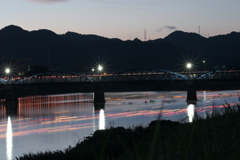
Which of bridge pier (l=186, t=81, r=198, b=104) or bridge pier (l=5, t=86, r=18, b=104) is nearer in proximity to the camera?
bridge pier (l=186, t=81, r=198, b=104)

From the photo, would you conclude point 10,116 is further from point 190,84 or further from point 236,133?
point 236,133

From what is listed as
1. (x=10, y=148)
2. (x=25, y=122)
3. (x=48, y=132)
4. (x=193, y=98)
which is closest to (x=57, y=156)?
(x=10, y=148)

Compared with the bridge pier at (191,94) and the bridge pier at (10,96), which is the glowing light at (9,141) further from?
the bridge pier at (191,94)

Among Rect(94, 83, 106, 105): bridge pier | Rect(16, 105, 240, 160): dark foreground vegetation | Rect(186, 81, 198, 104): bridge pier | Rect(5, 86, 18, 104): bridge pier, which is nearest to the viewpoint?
Rect(16, 105, 240, 160): dark foreground vegetation

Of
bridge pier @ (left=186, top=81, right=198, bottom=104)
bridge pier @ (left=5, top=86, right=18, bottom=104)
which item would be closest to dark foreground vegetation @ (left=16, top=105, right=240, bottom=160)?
bridge pier @ (left=186, top=81, right=198, bottom=104)

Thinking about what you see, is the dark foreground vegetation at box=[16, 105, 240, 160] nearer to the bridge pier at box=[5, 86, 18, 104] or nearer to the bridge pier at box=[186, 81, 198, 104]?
the bridge pier at box=[186, 81, 198, 104]

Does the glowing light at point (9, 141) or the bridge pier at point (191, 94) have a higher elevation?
the bridge pier at point (191, 94)

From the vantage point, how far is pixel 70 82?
167250 mm

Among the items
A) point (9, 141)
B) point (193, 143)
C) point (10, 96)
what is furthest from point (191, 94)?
point (193, 143)

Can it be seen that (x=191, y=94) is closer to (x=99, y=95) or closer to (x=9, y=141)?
(x=99, y=95)

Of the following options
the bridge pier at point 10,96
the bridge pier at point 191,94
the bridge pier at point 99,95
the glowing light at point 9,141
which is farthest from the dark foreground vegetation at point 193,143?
the bridge pier at point 10,96

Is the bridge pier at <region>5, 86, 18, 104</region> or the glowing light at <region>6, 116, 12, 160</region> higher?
the bridge pier at <region>5, 86, 18, 104</region>

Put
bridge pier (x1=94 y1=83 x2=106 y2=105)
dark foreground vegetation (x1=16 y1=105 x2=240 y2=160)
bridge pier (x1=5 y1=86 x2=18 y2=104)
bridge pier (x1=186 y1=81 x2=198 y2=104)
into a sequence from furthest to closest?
bridge pier (x1=5 y1=86 x2=18 y2=104) → bridge pier (x1=94 y1=83 x2=106 y2=105) → bridge pier (x1=186 y1=81 x2=198 y2=104) → dark foreground vegetation (x1=16 y1=105 x2=240 y2=160)

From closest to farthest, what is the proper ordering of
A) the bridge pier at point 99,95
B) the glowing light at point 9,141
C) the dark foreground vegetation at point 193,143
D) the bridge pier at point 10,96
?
the dark foreground vegetation at point 193,143 < the glowing light at point 9,141 < the bridge pier at point 99,95 < the bridge pier at point 10,96
